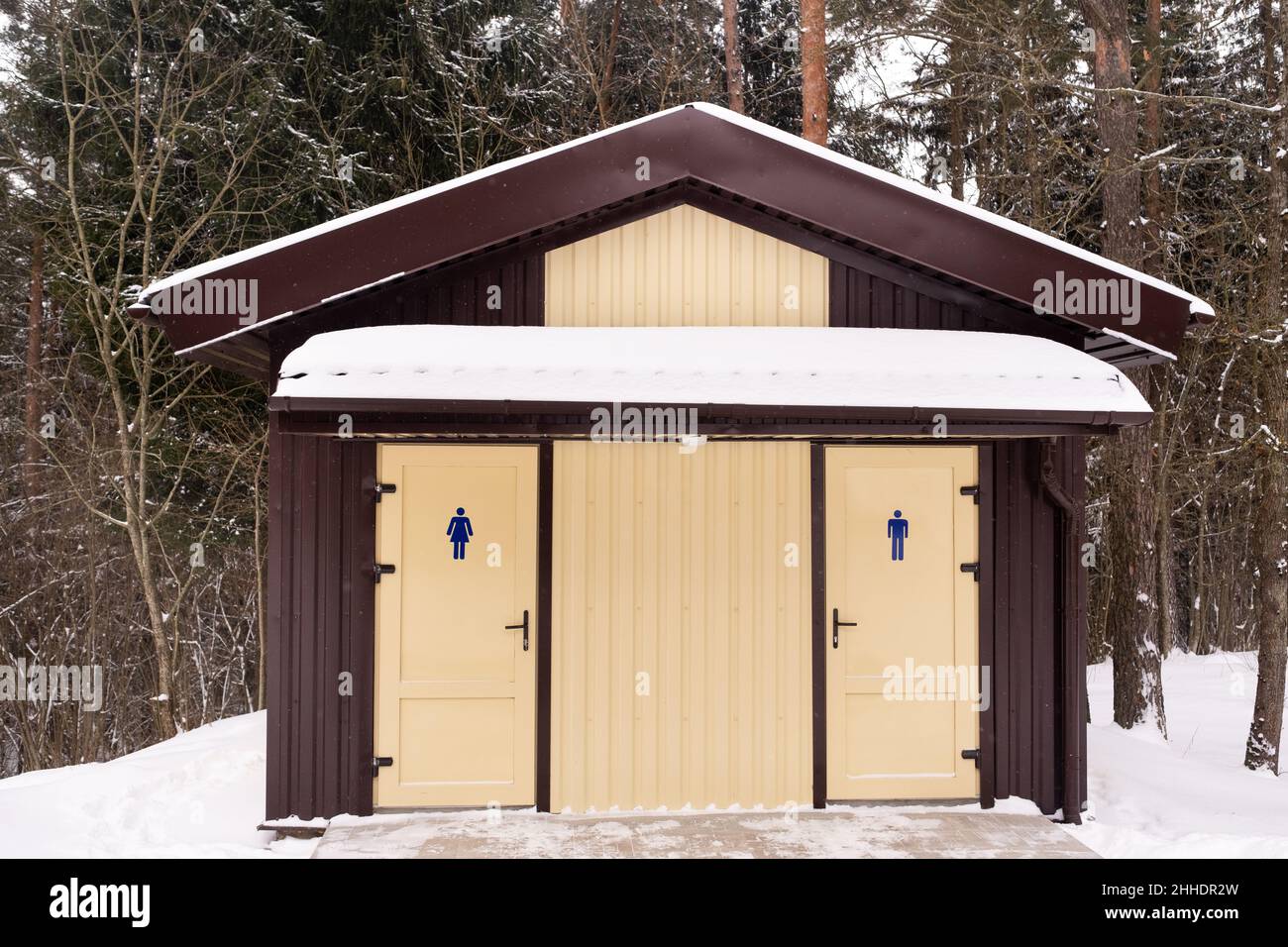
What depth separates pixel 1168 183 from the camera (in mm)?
10555

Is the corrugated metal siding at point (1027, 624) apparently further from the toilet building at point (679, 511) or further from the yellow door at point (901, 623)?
the yellow door at point (901, 623)

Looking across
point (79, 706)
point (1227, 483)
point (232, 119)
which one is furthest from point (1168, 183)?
point (79, 706)

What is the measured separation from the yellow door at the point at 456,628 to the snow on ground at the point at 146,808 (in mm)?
789

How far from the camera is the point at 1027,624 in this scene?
5328mm

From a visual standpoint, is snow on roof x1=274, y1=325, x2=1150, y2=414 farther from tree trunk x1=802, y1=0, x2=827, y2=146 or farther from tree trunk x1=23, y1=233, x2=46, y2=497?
tree trunk x1=23, y1=233, x2=46, y2=497

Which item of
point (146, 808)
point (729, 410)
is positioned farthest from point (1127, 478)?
point (146, 808)

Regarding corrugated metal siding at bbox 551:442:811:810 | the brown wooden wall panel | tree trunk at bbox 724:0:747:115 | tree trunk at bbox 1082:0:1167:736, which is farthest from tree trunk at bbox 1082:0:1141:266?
tree trunk at bbox 724:0:747:115

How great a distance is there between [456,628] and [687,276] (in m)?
2.39

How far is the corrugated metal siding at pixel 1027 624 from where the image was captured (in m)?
5.29

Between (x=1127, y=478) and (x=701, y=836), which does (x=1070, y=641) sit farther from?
(x=1127, y=478)

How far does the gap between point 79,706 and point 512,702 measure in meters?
9.85

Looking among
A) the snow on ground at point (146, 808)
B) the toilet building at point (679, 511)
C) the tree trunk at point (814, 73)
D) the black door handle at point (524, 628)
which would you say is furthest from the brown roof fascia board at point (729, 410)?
the tree trunk at point (814, 73)

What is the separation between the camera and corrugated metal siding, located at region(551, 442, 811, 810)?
17.0ft
